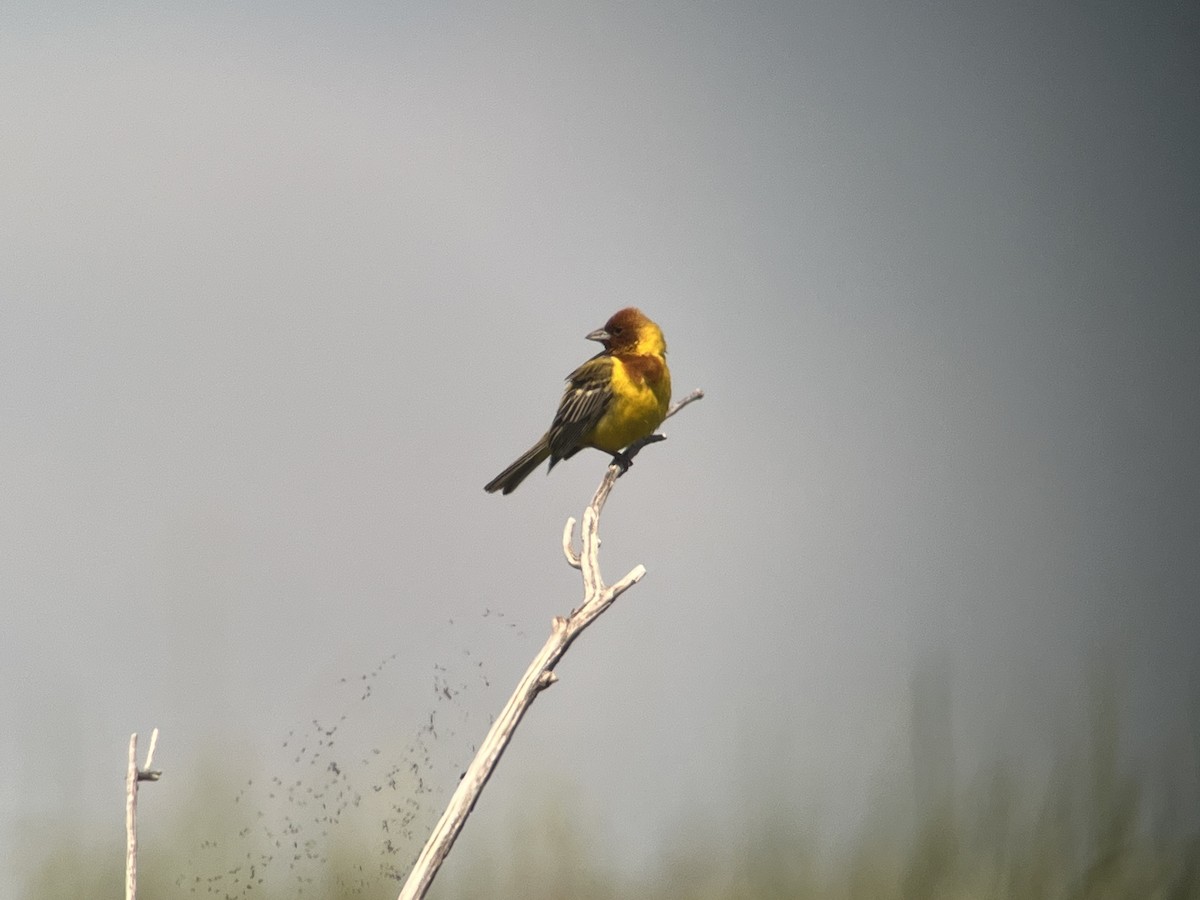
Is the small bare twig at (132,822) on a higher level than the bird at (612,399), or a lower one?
lower

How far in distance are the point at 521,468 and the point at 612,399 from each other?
25cm

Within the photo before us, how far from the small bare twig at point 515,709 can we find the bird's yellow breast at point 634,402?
55 centimetres

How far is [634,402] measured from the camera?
2.86 meters

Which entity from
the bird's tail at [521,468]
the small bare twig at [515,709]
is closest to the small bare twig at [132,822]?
the small bare twig at [515,709]

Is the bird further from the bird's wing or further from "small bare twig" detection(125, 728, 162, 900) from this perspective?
"small bare twig" detection(125, 728, 162, 900)

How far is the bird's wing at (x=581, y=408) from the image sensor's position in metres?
2.88

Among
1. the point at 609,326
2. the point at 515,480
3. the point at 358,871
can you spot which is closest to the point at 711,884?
the point at 358,871

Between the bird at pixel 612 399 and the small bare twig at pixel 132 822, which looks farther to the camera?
the bird at pixel 612 399

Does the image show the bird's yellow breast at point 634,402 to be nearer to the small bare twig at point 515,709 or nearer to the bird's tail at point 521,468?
the bird's tail at point 521,468

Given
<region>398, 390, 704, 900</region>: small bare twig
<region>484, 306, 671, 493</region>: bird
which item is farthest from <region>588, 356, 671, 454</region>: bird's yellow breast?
<region>398, 390, 704, 900</region>: small bare twig

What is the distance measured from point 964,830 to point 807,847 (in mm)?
330

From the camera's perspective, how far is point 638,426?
9.43ft

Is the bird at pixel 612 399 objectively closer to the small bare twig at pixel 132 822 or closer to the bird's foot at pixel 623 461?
Answer: the bird's foot at pixel 623 461

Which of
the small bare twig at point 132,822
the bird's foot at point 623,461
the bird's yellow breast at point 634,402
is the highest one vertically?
the bird's yellow breast at point 634,402
